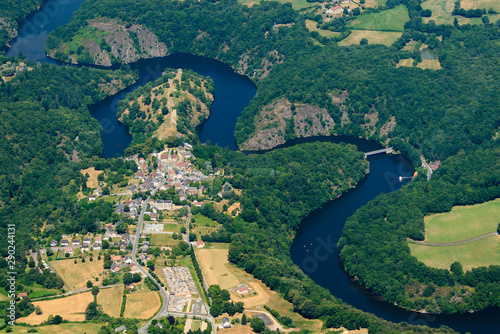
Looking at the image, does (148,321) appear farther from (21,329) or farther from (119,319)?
(21,329)

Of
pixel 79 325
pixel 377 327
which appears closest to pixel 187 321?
pixel 79 325

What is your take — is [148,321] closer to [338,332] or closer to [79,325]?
[79,325]

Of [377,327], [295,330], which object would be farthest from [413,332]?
[295,330]

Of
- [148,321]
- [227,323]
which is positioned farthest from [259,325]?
[148,321]

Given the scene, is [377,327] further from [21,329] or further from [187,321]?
[21,329]
